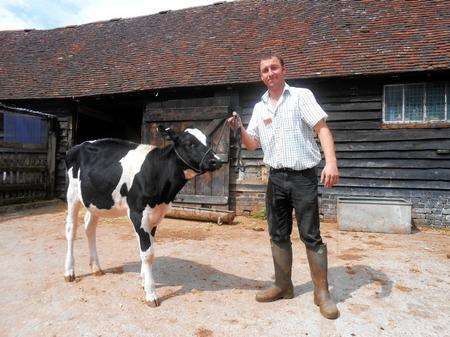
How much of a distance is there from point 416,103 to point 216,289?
6.61 metres

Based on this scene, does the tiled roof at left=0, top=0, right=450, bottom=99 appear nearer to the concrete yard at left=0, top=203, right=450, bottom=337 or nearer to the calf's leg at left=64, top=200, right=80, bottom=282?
the concrete yard at left=0, top=203, right=450, bottom=337

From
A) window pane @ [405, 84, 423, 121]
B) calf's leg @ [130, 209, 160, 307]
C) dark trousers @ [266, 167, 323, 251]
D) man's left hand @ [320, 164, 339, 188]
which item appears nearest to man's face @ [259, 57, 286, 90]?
dark trousers @ [266, 167, 323, 251]

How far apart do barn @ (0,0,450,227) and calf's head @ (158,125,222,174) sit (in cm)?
532

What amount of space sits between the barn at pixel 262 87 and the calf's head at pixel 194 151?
5.32 metres

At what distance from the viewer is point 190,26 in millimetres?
12664

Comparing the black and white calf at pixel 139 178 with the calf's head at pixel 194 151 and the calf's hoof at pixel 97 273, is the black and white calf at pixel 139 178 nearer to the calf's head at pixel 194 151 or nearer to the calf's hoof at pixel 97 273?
the calf's head at pixel 194 151

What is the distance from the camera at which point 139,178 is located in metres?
3.79

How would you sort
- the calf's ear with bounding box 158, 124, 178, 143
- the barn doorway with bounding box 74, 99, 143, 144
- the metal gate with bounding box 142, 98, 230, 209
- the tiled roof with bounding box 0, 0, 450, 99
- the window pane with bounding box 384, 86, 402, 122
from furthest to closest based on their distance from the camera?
the barn doorway with bounding box 74, 99, 143, 144, the metal gate with bounding box 142, 98, 230, 209, the tiled roof with bounding box 0, 0, 450, 99, the window pane with bounding box 384, 86, 402, 122, the calf's ear with bounding box 158, 124, 178, 143

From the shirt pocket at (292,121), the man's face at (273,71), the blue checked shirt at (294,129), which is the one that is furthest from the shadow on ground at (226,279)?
the man's face at (273,71)

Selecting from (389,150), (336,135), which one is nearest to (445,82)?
(389,150)

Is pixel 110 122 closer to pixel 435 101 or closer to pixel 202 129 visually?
pixel 202 129

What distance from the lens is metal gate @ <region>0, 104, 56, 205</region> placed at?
31.7 ft

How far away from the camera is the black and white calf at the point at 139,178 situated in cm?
363

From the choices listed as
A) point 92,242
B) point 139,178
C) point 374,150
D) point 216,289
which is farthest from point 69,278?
point 374,150
